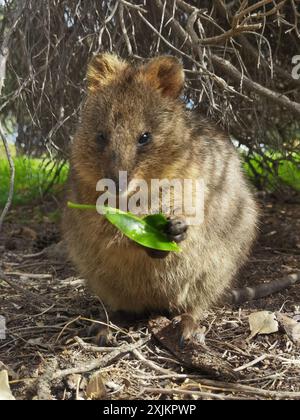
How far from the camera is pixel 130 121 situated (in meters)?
3.53

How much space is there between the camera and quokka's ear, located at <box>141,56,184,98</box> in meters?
3.81

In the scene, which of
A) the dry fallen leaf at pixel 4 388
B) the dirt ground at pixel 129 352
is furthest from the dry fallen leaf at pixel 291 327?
the dry fallen leaf at pixel 4 388

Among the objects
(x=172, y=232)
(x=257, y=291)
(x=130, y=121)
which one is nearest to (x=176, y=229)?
(x=172, y=232)

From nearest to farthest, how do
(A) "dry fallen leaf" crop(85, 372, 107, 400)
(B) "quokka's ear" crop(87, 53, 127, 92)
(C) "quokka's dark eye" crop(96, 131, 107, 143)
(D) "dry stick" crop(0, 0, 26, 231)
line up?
(A) "dry fallen leaf" crop(85, 372, 107, 400)
(D) "dry stick" crop(0, 0, 26, 231)
(C) "quokka's dark eye" crop(96, 131, 107, 143)
(B) "quokka's ear" crop(87, 53, 127, 92)

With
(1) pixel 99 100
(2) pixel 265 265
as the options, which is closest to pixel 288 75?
(2) pixel 265 265

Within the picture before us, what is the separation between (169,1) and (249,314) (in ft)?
7.72

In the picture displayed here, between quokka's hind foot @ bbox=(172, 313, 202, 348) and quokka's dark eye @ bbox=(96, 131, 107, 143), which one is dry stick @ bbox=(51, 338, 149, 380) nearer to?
quokka's hind foot @ bbox=(172, 313, 202, 348)

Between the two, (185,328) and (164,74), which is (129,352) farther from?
(164,74)

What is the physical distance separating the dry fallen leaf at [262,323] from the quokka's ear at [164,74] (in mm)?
1443

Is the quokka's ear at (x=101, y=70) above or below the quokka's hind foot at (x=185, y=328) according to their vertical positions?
above

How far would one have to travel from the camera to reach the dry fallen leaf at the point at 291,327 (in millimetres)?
3607

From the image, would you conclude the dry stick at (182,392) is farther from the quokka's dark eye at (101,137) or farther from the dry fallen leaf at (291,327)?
the quokka's dark eye at (101,137)

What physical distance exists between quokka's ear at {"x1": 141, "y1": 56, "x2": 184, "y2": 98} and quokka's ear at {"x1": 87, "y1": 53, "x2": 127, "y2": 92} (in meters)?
0.22

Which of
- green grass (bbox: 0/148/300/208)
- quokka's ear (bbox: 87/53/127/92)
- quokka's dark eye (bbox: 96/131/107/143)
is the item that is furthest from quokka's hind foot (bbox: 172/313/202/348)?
green grass (bbox: 0/148/300/208)
